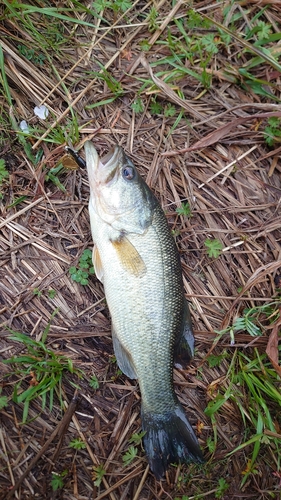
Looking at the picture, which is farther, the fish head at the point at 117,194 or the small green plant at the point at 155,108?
the small green plant at the point at 155,108

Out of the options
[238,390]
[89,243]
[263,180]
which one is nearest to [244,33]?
[263,180]

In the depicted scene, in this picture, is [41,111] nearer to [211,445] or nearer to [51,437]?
[51,437]

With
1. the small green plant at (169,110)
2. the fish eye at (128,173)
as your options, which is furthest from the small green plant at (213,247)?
the small green plant at (169,110)

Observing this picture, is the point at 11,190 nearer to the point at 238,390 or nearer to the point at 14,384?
the point at 14,384

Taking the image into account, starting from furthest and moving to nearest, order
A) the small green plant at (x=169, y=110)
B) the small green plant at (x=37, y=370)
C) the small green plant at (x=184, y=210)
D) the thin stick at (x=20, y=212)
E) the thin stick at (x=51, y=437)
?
the small green plant at (x=169, y=110)
the small green plant at (x=184, y=210)
the thin stick at (x=20, y=212)
the small green plant at (x=37, y=370)
the thin stick at (x=51, y=437)

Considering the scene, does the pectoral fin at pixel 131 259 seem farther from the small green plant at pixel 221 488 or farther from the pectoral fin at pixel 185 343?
the small green plant at pixel 221 488

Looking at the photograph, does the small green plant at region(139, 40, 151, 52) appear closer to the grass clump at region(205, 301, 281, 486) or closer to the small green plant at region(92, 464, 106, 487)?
the grass clump at region(205, 301, 281, 486)

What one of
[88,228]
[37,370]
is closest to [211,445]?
[37,370]

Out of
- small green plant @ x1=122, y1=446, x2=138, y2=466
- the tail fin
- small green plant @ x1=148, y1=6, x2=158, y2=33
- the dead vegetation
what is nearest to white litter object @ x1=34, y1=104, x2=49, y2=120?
the dead vegetation
